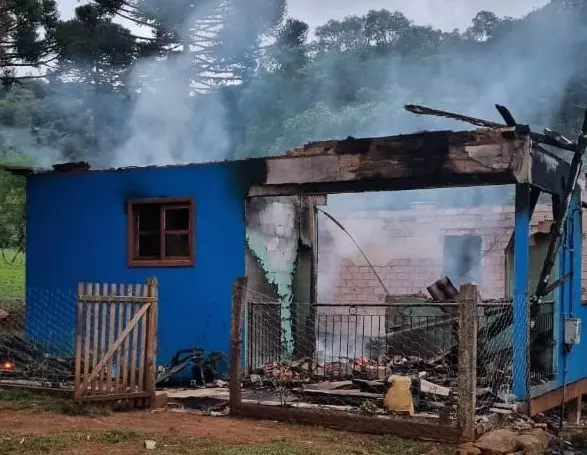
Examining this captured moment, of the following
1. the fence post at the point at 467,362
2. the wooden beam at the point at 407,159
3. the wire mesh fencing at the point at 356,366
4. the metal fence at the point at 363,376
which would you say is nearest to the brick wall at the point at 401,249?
the wire mesh fencing at the point at 356,366

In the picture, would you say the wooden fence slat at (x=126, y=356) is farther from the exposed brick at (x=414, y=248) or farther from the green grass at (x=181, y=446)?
the exposed brick at (x=414, y=248)

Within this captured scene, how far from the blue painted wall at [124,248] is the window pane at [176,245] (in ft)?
1.16

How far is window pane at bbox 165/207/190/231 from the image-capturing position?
1256cm

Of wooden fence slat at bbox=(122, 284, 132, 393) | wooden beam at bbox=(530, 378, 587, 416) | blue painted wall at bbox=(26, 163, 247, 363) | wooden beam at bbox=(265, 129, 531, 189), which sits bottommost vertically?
wooden beam at bbox=(530, 378, 587, 416)

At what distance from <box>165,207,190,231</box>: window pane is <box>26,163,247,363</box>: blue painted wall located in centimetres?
35

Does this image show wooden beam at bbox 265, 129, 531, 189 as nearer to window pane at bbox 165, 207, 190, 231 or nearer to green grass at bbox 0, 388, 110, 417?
window pane at bbox 165, 207, 190, 231

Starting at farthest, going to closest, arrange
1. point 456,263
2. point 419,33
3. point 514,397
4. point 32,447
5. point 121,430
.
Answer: point 419,33, point 456,263, point 514,397, point 121,430, point 32,447

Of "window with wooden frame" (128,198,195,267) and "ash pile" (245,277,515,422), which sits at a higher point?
"window with wooden frame" (128,198,195,267)

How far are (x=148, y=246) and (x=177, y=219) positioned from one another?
70 cm

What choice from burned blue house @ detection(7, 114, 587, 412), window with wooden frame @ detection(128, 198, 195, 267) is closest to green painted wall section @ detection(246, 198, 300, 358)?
burned blue house @ detection(7, 114, 587, 412)

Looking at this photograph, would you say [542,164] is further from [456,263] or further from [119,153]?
[119,153]

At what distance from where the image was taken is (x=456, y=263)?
17.7 meters

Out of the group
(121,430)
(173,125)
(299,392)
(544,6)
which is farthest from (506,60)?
(121,430)

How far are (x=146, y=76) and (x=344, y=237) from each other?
15.6 metres
